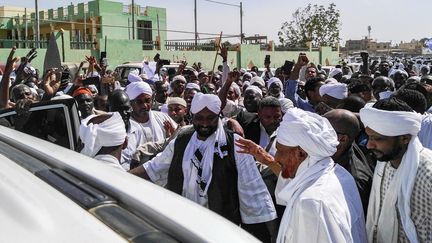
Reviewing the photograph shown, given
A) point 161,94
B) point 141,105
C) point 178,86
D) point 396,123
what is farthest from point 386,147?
point 178,86

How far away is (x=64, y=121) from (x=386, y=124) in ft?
6.33

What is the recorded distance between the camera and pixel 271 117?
15.1 feet

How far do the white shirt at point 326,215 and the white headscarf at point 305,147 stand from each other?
0.14ft

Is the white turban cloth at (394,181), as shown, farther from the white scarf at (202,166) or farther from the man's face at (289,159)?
the white scarf at (202,166)

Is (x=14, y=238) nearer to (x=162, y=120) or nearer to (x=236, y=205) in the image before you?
(x=236, y=205)

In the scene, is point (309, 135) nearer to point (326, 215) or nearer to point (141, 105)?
point (326, 215)

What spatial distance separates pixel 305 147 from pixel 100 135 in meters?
1.29

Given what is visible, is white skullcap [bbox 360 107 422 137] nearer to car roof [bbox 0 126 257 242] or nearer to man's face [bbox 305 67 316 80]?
car roof [bbox 0 126 257 242]

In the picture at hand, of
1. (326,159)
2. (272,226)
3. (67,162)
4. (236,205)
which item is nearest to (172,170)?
(236,205)

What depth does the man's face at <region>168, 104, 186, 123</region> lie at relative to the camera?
203 inches

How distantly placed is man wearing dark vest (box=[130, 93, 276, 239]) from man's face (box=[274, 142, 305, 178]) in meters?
0.69

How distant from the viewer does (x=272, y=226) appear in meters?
3.28

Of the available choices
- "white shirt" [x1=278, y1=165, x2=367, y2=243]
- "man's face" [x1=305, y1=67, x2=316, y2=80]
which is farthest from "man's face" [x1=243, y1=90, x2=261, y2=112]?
"white shirt" [x1=278, y1=165, x2=367, y2=243]

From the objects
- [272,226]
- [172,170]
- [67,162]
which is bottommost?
[272,226]
